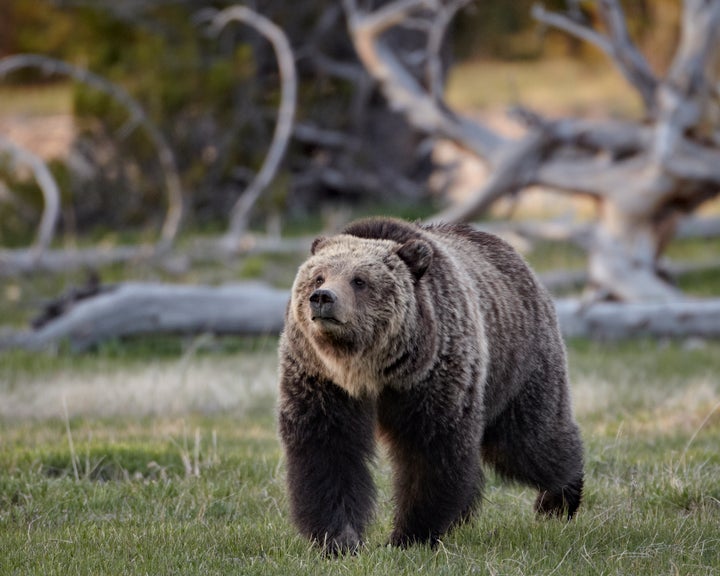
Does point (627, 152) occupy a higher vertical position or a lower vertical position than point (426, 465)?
higher

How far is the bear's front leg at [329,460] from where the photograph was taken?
445 centimetres

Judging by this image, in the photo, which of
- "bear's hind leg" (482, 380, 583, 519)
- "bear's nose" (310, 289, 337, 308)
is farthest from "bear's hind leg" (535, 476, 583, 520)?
"bear's nose" (310, 289, 337, 308)

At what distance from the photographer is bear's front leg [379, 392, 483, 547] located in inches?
173

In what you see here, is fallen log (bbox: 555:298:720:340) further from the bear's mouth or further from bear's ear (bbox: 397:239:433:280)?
the bear's mouth

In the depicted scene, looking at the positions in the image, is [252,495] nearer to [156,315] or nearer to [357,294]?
[357,294]

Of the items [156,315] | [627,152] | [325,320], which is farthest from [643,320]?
[325,320]

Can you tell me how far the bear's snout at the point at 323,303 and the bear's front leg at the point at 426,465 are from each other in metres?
0.49

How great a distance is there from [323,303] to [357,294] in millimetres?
212

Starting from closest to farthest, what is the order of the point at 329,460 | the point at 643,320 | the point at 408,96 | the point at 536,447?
the point at 329,460 → the point at 536,447 → the point at 643,320 → the point at 408,96

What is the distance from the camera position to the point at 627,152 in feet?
38.1

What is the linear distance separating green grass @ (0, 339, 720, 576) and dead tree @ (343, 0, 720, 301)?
9.15 feet

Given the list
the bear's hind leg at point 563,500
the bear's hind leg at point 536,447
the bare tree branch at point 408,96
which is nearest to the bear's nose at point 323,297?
the bear's hind leg at point 536,447

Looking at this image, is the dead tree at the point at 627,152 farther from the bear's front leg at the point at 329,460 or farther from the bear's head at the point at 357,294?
the bear's front leg at the point at 329,460

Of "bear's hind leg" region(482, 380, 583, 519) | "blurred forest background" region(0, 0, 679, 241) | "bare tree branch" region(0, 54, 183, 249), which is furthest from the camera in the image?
"blurred forest background" region(0, 0, 679, 241)
